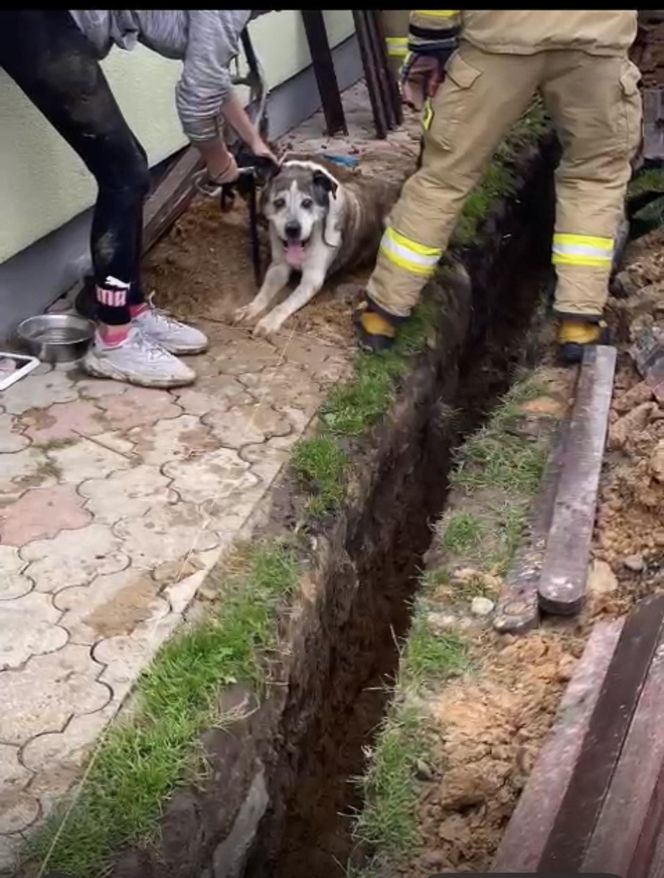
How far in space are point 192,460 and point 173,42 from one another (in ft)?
4.78

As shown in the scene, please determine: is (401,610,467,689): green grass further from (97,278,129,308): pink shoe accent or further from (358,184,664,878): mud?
(97,278,129,308): pink shoe accent

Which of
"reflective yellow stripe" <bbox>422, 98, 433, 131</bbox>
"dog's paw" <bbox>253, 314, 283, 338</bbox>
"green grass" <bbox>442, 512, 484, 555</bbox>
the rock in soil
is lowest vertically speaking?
the rock in soil

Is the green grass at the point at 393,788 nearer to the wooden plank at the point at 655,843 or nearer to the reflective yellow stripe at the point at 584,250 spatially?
the wooden plank at the point at 655,843

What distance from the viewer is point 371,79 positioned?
7125 millimetres

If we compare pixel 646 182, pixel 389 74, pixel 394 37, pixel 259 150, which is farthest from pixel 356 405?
pixel 389 74

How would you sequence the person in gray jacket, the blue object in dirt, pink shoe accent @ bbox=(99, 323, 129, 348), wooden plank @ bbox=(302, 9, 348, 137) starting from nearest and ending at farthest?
the person in gray jacket
pink shoe accent @ bbox=(99, 323, 129, 348)
the blue object in dirt
wooden plank @ bbox=(302, 9, 348, 137)

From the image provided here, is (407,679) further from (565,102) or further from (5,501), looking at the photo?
(565,102)

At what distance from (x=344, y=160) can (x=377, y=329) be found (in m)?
1.81

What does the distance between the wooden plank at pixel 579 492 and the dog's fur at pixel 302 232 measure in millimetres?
1201

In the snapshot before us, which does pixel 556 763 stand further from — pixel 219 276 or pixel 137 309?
pixel 219 276

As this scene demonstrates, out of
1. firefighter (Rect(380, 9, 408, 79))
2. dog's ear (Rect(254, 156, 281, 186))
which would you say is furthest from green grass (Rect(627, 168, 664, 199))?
dog's ear (Rect(254, 156, 281, 186))

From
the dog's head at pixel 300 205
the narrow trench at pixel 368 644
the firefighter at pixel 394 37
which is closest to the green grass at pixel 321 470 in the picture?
the narrow trench at pixel 368 644

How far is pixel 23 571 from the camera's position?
3350mm

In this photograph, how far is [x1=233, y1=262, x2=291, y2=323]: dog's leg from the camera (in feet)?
16.3
